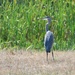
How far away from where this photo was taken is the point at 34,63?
35.2 feet

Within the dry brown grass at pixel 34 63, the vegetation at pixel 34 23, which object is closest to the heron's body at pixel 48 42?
the dry brown grass at pixel 34 63

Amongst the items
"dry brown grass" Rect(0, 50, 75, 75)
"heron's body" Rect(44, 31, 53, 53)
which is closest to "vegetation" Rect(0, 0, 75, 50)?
"dry brown grass" Rect(0, 50, 75, 75)

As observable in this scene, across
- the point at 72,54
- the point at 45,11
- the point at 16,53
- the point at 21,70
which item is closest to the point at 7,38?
the point at 45,11

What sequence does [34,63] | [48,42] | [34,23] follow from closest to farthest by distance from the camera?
[34,63] < [48,42] < [34,23]

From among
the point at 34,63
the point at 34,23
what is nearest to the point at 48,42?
the point at 34,63

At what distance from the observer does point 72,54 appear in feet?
39.0

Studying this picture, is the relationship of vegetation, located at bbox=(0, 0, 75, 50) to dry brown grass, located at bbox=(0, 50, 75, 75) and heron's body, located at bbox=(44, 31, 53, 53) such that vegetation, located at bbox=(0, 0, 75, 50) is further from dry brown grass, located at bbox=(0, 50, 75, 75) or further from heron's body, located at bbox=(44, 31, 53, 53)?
heron's body, located at bbox=(44, 31, 53, 53)

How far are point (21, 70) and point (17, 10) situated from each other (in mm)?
6140

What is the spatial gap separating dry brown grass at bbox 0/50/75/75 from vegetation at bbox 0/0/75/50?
2.06 m

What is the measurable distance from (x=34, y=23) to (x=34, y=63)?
4638mm

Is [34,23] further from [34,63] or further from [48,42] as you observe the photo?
[34,63]

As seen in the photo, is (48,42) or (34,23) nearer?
(48,42)

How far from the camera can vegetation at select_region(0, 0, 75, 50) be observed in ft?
48.1

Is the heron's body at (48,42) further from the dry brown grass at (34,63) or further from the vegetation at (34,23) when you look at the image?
the vegetation at (34,23)
